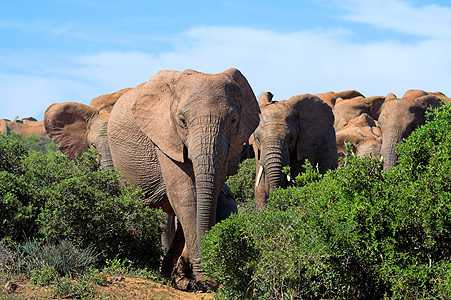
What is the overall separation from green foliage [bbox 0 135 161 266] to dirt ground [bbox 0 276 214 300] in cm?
83

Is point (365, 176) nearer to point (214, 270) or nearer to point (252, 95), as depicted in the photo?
point (214, 270)

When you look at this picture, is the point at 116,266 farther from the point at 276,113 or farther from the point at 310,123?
the point at 310,123

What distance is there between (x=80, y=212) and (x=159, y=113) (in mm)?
1559

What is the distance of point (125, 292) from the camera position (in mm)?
7316

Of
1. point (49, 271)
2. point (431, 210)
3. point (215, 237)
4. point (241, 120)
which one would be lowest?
point (49, 271)

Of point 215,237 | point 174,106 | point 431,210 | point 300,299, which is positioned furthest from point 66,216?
point 431,210

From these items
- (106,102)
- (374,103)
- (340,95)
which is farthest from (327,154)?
(340,95)

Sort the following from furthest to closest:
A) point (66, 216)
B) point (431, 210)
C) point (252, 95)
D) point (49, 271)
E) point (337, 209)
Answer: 1. point (252, 95)
2. point (66, 216)
3. point (49, 271)
4. point (337, 209)
5. point (431, 210)

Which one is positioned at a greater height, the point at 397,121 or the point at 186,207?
the point at 397,121

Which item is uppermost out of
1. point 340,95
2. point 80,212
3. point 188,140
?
point 340,95

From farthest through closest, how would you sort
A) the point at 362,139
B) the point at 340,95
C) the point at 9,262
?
1. the point at 340,95
2. the point at 362,139
3. the point at 9,262

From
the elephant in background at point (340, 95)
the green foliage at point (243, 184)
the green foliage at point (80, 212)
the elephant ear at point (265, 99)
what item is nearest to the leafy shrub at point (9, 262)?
the green foliage at point (80, 212)

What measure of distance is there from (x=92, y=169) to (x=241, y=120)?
87.7 inches

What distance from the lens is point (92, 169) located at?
948 centimetres
